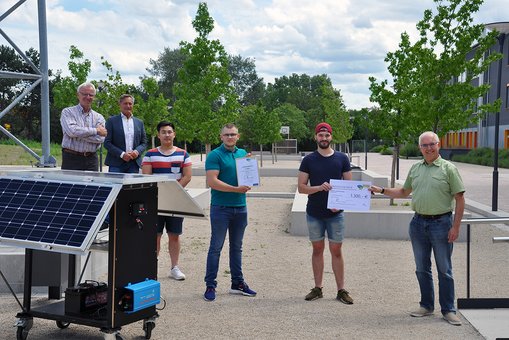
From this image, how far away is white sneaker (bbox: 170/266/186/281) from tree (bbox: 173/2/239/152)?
59.0ft

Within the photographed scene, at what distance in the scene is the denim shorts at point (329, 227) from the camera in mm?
7328

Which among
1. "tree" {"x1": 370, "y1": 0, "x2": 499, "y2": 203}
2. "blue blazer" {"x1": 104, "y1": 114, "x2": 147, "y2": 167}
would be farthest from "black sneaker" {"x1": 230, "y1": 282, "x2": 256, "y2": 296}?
"tree" {"x1": 370, "y1": 0, "x2": 499, "y2": 203}

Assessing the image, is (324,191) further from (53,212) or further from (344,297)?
(53,212)

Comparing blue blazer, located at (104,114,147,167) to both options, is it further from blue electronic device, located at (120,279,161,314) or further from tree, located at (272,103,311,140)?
tree, located at (272,103,311,140)

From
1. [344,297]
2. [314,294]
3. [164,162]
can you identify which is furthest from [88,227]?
[344,297]

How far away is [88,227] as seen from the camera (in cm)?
508

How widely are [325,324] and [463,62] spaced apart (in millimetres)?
12738

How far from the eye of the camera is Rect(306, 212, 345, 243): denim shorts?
7.33 metres

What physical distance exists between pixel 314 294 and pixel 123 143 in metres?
3.09

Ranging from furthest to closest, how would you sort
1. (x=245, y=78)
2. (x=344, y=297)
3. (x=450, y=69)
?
(x=245, y=78) < (x=450, y=69) < (x=344, y=297)

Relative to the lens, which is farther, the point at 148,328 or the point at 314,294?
the point at 314,294

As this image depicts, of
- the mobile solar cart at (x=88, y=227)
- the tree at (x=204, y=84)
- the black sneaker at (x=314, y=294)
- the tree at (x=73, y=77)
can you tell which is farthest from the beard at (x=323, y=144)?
the tree at (x=73, y=77)

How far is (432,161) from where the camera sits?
6.66 metres

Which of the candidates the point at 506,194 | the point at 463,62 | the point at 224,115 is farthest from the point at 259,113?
the point at 463,62
